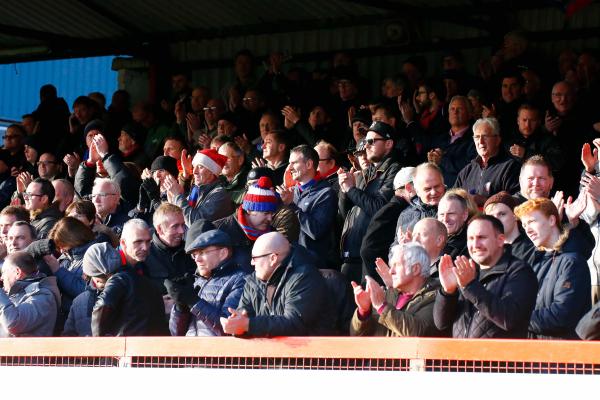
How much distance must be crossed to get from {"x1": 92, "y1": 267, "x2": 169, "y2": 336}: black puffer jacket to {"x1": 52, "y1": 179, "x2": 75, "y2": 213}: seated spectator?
3705 millimetres

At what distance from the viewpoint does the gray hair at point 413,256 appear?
764cm

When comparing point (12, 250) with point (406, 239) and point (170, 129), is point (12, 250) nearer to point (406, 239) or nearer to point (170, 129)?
point (406, 239)

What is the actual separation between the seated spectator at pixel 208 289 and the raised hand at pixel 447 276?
5.50ft

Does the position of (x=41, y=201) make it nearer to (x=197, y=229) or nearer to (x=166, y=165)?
(x=166, y=165)

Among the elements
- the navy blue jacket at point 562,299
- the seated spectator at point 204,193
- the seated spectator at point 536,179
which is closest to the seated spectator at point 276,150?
the seated spectator at point 204,193

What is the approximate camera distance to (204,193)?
35.5 feet

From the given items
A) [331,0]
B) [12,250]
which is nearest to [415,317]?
[12,250]

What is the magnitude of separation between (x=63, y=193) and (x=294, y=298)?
5.07 m

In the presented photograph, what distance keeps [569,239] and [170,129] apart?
7524mm

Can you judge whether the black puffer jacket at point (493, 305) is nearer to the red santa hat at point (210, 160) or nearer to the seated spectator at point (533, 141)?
the seated spectator at point (533, 141)

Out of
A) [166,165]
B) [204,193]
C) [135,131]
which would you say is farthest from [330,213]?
[135,131]

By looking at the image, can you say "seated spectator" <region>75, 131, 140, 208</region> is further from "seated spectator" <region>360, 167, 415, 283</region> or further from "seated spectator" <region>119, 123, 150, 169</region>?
"seated spectator" <region>360, 167, 415, 283</region>

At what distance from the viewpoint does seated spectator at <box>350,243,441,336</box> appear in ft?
23.9

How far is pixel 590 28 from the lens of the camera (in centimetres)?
1412
